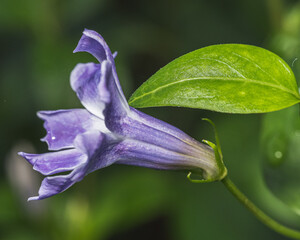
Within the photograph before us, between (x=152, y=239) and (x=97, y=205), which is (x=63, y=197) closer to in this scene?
(x=97, y=205)

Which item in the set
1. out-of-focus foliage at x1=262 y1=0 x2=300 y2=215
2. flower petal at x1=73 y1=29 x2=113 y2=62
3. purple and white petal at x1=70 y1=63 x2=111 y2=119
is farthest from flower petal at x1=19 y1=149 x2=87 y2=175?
out-of-focus foliage at x1=262 y1=0 x2=300 y2=215

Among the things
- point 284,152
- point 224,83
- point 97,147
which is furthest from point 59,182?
point 284,152

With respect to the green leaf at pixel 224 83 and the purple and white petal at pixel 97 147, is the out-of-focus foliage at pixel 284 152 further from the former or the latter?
the purple and white petal at pixel 97 147

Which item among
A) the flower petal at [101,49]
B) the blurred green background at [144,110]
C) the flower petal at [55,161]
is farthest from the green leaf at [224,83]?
the blurred green background at [144,110]

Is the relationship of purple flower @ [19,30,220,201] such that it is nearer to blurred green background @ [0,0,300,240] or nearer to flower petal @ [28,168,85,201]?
flower petal @ [28,168,85,201]

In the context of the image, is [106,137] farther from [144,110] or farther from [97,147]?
[144,110]
